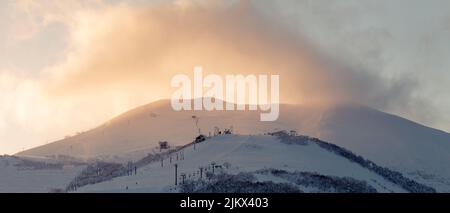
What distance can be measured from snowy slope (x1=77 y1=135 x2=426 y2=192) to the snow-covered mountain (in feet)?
118

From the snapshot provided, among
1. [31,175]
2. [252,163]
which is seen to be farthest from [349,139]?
[252,163]

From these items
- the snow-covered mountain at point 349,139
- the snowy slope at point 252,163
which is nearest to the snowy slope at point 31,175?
the snow-covered mountain at point 349,139

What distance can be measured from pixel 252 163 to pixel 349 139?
7650 centimetres

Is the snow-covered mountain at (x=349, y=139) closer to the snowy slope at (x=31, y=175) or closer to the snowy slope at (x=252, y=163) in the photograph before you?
the snowy slope at (x=31, y=175)

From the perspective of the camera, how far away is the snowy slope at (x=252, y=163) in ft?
284

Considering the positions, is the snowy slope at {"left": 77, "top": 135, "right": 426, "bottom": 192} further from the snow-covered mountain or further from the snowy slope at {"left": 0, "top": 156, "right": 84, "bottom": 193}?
the snow-covered mountain

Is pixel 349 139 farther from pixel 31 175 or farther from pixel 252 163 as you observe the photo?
pixel 252 163

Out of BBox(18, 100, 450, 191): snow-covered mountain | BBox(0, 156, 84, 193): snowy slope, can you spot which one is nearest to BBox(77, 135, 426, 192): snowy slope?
BBox(0, 156, 84, 193): snowy slope

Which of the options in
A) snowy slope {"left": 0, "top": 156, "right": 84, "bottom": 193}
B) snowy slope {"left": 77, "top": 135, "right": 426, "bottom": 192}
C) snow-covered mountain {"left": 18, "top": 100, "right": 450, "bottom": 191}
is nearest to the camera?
snowy slope {"left": 77, "top": 135, "right": 426, "bottom": 192}

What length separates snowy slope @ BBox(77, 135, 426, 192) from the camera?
86.7m

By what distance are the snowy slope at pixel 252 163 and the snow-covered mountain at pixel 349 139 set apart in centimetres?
3600
